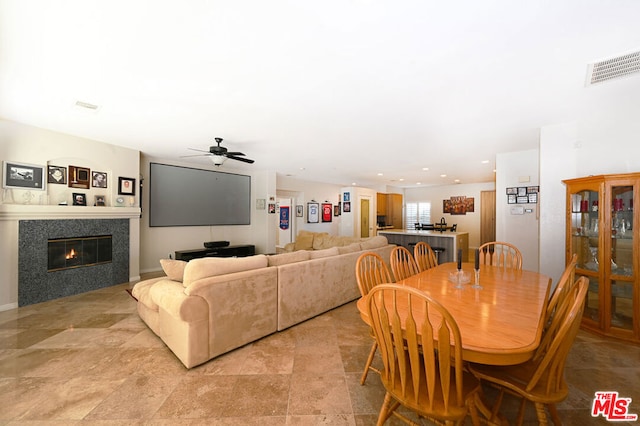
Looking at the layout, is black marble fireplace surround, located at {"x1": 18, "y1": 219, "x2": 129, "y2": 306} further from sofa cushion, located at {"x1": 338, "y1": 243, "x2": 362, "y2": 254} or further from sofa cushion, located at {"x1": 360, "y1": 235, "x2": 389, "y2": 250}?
sofa cushion, located at {"x1": 360, "y1": 235, "x2": 389, "y2": 250}

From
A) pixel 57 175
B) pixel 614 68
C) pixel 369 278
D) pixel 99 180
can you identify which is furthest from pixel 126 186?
pixel 614 68

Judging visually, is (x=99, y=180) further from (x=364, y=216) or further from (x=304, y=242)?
(x=364, y=216)

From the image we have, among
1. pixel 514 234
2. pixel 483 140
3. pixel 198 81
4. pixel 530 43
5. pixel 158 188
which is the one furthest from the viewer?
pixel 158 188

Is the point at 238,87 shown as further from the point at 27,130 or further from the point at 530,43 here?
the point at 27,130

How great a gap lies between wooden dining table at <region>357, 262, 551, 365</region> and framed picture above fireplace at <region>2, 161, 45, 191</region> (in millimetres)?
4818

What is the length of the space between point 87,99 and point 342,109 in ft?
8.87

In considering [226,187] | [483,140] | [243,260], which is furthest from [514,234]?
[226,187]

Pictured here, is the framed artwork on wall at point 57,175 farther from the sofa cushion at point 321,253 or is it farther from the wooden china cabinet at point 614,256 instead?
the wooden china cabinet at point 614,256

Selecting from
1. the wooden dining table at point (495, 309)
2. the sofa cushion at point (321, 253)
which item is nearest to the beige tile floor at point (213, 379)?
the wooden dining table at point (495, 309)

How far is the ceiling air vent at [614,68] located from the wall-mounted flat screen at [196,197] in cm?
639

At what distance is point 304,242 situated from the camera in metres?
6.40

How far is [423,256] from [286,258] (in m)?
1.54

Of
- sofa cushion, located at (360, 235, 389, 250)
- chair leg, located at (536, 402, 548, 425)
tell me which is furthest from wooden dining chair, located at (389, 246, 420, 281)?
sofa cushion, located at (360, 235, 389, 250)

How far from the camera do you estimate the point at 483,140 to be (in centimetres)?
401
